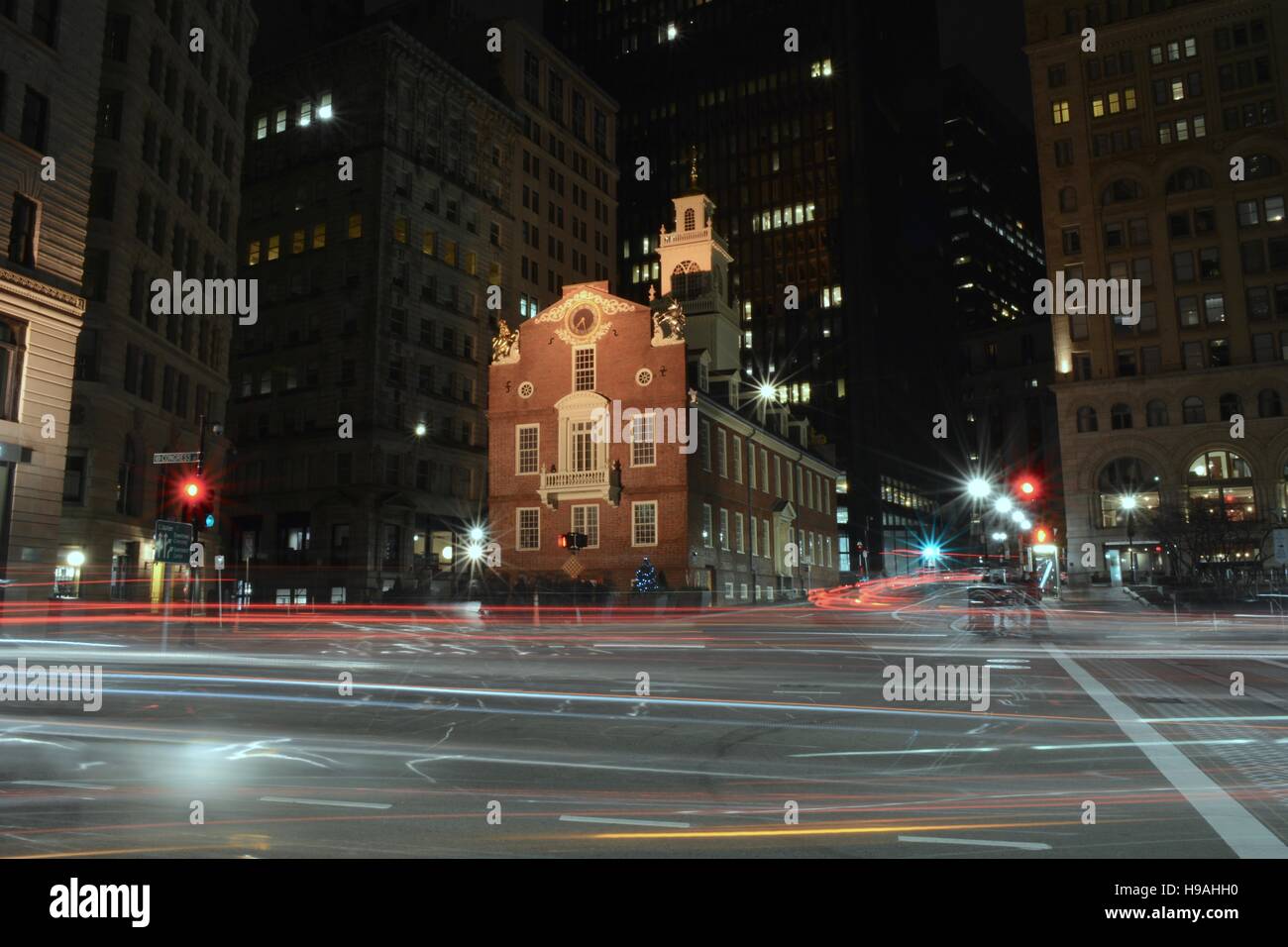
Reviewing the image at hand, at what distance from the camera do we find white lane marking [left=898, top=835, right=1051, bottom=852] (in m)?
6.31

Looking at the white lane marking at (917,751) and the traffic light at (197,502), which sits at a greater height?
the traffic light at (197,502)

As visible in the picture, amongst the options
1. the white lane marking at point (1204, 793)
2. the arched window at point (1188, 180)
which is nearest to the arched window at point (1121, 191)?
the arched window at point (1188, 180)

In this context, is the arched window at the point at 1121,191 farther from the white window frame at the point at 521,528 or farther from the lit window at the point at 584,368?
the white window frame at the point at 521,528

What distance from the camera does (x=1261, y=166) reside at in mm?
76938

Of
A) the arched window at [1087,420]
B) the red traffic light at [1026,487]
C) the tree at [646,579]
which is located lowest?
the tree at [646,579]

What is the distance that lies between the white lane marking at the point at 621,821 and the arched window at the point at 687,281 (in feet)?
195

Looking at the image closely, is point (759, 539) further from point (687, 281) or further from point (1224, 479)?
point (1224, 479)

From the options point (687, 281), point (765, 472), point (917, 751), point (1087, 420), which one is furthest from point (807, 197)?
point (917, 751)

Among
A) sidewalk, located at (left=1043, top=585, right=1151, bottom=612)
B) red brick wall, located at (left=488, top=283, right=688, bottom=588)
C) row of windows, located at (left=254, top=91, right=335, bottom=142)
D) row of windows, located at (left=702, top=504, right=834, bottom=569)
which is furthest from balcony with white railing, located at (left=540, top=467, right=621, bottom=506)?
row of windows, located at (left=254, top=91, right=335, bottom=142)

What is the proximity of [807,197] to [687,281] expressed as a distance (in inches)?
2453

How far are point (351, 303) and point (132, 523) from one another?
26.8m

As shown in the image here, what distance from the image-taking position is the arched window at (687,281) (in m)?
64.9

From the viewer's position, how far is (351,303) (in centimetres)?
6512
